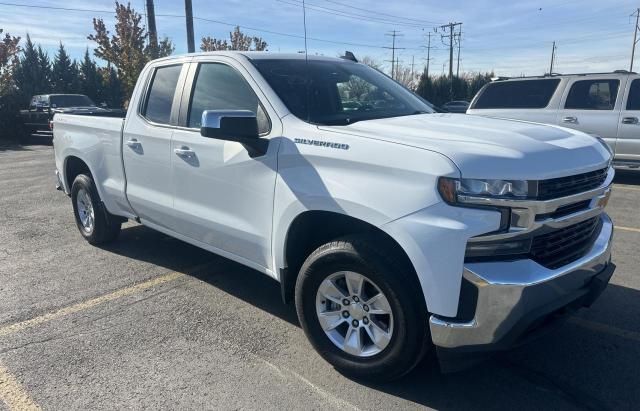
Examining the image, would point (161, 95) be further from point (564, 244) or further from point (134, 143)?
point (564, 244)

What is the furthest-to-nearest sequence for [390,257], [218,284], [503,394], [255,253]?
1. [218,284]
2. [255,253]
3. [503,394]
4. [390,257]

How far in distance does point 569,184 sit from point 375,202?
1.02m

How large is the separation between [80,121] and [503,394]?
193 inches

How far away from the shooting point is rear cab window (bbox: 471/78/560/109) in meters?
9.77

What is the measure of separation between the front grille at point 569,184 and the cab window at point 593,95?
719 centimetres

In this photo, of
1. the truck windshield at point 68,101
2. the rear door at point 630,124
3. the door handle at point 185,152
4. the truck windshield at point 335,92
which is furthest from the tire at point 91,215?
the truck windshield at point 68,101

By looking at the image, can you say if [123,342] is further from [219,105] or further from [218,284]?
[219,105]

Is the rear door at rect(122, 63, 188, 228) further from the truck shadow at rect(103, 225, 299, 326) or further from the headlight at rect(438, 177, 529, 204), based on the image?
the headlight at rect(438, 177, 529, 204)

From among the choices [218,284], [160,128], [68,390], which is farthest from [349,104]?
[68,390]

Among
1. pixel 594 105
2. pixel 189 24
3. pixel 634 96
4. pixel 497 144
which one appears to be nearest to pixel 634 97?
pixel 634 96

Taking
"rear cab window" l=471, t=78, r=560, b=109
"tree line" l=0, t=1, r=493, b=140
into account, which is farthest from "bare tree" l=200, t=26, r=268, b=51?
"rear cab window" l=471, t=78, r=560, b=109

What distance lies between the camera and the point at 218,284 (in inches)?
186

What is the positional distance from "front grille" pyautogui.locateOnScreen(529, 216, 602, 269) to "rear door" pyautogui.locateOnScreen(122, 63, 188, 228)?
9.50 ft

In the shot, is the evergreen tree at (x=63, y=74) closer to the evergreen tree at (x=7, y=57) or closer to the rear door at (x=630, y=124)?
the evergreen tree at (x=7, y=57)
